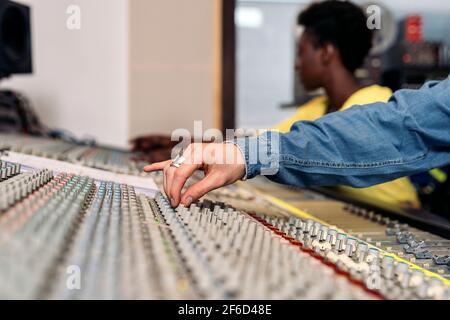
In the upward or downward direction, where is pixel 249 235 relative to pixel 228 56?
downward

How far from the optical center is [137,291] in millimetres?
427

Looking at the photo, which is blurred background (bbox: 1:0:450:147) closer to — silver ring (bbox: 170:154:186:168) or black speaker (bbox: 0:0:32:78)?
black speaker (bbox: 0:0:32:78)

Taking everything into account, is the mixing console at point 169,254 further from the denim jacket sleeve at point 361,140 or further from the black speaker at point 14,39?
the black speaker at point 14,39

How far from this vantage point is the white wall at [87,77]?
118 inches

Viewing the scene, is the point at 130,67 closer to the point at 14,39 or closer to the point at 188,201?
the point at 14,39

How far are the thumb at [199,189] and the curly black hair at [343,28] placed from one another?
1.56 meters

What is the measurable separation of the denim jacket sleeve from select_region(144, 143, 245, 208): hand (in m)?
0.06

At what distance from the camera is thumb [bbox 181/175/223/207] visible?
86 centimetres

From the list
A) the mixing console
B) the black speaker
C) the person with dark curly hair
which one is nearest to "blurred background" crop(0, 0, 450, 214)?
the person with dark curly hair

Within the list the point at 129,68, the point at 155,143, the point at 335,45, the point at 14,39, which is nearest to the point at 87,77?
the point at 129,68
